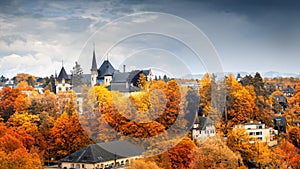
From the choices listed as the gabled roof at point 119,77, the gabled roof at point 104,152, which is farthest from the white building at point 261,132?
the gabled roof at point 104,152

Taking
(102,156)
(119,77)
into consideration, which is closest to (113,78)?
(119,77)

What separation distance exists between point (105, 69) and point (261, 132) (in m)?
8.08

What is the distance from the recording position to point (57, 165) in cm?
2091

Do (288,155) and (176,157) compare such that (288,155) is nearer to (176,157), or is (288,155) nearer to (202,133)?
(202,133)

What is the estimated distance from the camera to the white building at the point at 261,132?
25.0m

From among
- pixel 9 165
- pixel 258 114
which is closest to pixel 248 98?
pixel 258 114

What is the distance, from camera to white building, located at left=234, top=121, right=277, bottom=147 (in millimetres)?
25047

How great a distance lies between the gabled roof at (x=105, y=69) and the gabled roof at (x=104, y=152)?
619cm

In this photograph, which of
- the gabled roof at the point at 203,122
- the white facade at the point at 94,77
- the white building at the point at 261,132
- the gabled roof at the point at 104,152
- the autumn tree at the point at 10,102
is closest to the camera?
the gabled roof at the point at 104,152

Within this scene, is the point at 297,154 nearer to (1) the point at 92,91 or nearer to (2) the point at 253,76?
(1) the point at 92,91

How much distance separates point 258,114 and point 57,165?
1144 centimetres

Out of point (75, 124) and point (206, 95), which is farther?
point (206, 95)

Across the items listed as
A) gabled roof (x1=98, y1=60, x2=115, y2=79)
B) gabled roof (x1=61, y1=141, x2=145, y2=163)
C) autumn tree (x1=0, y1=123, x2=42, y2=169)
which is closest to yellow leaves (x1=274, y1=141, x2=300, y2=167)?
gabled roof (x1=61, y1=141, x2=145, y2=163)

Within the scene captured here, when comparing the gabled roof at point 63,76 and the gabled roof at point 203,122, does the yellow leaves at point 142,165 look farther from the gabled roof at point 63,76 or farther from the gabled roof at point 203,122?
the gabled roof at point 63,76
